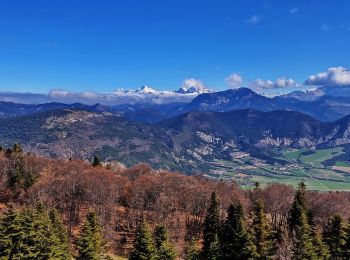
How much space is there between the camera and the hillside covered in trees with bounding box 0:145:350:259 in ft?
209

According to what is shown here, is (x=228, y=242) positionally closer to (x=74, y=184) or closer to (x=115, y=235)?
(x=115, y=235)

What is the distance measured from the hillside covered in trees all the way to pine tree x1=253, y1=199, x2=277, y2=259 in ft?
0.61

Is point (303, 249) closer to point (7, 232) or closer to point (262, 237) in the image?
point (262, 237)

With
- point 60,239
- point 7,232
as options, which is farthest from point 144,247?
point 7,232

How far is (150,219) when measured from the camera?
366 feet

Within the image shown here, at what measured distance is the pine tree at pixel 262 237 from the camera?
236ft

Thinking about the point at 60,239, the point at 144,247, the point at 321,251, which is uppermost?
the point at 144,247

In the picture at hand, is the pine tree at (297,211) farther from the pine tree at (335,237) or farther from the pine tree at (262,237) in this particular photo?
the pine tree at (262,237)

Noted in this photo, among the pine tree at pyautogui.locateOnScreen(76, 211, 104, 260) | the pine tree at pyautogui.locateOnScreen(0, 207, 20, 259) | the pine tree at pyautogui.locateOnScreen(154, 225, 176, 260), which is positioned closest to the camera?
the pine tree at pyautogui.locateOnScreen(0, 207, 20, 259)

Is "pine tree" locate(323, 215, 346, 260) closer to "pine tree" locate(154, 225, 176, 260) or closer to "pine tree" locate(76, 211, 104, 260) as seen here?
"pine tree" locate(154, 225, 176, 260)

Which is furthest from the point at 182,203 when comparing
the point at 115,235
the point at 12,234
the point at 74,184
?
the point at 12,234

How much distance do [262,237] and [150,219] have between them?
140ft

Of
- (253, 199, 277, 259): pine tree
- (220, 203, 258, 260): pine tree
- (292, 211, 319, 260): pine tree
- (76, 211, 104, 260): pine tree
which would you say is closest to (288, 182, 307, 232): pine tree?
(253, 199, 277, 259): pine tree

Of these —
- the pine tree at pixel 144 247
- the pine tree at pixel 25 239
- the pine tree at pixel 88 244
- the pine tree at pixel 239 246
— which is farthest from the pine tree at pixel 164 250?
the pine tree at pixel 25 239
